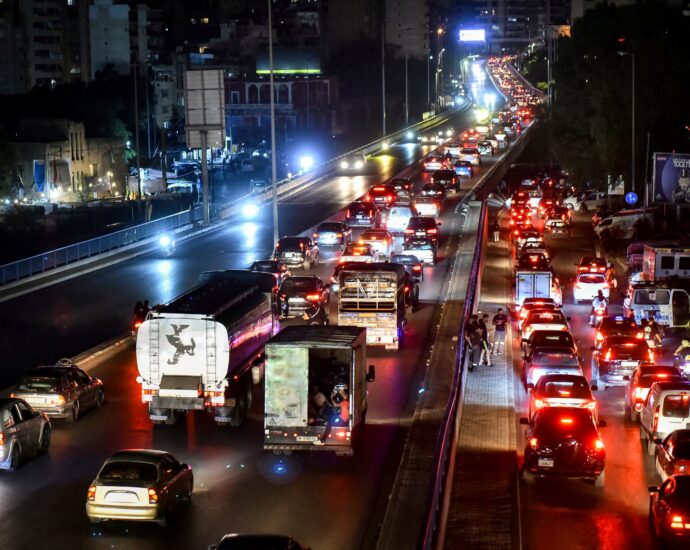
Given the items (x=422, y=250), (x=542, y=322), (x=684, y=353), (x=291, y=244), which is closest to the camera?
(x=684, y=353)

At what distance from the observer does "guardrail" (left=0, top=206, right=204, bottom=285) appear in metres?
47.2

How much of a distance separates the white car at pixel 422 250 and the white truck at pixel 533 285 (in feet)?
28.5

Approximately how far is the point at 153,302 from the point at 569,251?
1058 inches

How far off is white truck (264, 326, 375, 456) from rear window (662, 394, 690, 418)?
583 centimetres

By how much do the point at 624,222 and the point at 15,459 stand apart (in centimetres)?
4862

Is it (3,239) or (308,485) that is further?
(3,239)

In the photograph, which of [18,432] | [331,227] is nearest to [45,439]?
[18,432]

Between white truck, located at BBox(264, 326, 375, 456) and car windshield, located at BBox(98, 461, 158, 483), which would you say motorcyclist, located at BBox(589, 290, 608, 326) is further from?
car windshield, located at BBox(98, 461, 158, 483)

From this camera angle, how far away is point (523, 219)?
7050 cm

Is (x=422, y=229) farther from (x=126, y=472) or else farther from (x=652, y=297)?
(x=126, y=472)

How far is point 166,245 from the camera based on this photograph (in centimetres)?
5588

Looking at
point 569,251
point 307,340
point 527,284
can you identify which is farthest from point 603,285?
point 307,340

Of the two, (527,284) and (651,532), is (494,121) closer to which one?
(527,284)

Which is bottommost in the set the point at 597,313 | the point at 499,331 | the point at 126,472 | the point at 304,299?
the point at 597,313
